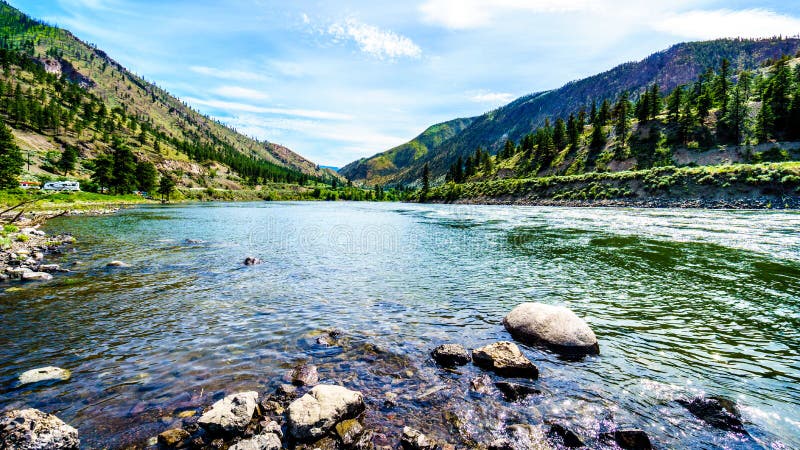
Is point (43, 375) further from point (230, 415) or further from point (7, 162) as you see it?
point (7, 162)

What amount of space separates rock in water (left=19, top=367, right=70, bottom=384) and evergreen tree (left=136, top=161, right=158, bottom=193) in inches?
6379

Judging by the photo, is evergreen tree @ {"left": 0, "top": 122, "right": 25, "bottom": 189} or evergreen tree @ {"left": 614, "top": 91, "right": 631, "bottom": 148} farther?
evergreen tree @ {"left": 614, "top": 91, "right": 631, "bottom": 148}

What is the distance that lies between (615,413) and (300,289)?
13645 mm

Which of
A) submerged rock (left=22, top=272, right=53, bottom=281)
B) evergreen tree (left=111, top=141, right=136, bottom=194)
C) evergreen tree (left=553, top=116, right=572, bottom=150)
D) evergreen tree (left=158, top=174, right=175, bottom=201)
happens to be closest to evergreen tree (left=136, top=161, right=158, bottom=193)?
evergreen tree (left=158, top=174, right=175, bottom=201)

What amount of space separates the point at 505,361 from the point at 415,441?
3742 millimetres

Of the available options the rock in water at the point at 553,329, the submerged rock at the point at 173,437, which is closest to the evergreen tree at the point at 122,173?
the submerged rock at the point at 173,437

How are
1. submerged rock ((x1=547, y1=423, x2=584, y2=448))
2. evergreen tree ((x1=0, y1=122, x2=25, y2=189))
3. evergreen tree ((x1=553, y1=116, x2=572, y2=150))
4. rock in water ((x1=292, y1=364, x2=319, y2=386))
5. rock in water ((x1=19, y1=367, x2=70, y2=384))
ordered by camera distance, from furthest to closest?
evergreen tree ((x1=553, y1=116, x2=572, y2=150)) → evergreen tree ((x1=0, y1=122, x2=25, y2=189)) → rock in water ((x1=292, y1=364, x2=319, y2=386)) → rock in water ((x1=19, y1=367, x2=70, y2=384)) → submerged rock ((x1=547, y1=423, x2=584, y2=448))

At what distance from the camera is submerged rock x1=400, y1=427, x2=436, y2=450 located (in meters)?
6.24

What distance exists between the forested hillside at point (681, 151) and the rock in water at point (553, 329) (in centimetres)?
6992

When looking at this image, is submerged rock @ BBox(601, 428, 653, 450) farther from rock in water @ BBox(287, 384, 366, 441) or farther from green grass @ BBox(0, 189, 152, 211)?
green grass @ BBox(0, 189, 152, 211)

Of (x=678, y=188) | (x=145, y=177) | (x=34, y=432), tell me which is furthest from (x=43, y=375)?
(x=145, y=177)

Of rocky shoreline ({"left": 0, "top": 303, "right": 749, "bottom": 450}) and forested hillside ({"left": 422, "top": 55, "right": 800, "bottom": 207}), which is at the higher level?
forested hillside ({"left": 422, "top": 55, "right": 800, "bottom": 207})

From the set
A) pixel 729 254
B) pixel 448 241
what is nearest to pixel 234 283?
pixel 448 241

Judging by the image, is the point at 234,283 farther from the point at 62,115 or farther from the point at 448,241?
the point at 62,115
